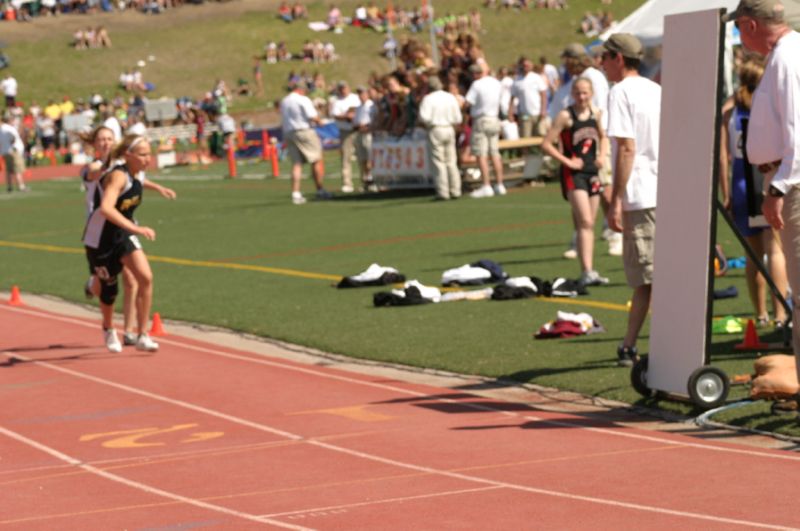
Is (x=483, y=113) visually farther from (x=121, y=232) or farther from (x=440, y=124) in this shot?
(x=121, y=232)

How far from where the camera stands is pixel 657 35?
2331cm

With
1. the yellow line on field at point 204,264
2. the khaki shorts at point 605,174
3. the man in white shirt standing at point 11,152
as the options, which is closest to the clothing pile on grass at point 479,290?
the khaki shorts at point 605,174

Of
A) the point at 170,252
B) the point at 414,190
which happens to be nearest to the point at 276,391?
the point at 170,252

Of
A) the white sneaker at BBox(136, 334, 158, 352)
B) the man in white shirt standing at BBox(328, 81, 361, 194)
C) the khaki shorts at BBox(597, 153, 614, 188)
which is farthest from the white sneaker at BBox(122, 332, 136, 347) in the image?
the man in white shirt standing at BBox(328, 81, 361, 194)

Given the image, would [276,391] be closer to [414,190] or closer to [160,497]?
[160,497]

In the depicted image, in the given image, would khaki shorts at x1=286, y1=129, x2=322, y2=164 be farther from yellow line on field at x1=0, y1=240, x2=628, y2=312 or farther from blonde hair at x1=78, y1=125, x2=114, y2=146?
blonde hair at x1=78, y1=125, x2=114, y2=146

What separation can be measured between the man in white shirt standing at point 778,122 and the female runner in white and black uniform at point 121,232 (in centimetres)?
604

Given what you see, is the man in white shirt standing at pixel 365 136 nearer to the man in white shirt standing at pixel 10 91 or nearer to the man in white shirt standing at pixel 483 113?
the man in white shirt standing at pixel 483 113

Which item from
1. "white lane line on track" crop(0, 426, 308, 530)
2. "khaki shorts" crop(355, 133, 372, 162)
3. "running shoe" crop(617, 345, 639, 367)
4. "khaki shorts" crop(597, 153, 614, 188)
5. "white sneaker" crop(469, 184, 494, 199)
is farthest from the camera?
"khaki shorts" crop(355, 133, 372, 162)

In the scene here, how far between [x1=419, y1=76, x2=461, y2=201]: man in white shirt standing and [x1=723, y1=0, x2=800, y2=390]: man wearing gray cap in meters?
18.3

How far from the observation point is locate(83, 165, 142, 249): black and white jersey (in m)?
13.4

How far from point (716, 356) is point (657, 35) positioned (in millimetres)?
12797

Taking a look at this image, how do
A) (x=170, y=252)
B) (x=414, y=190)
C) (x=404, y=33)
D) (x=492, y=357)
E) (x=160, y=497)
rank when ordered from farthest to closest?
(x=404, y=33), (x=414, y=190), (x=170, y=252), (x=492, y=357), (x=160, y=497)

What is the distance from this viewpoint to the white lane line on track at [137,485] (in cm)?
750
